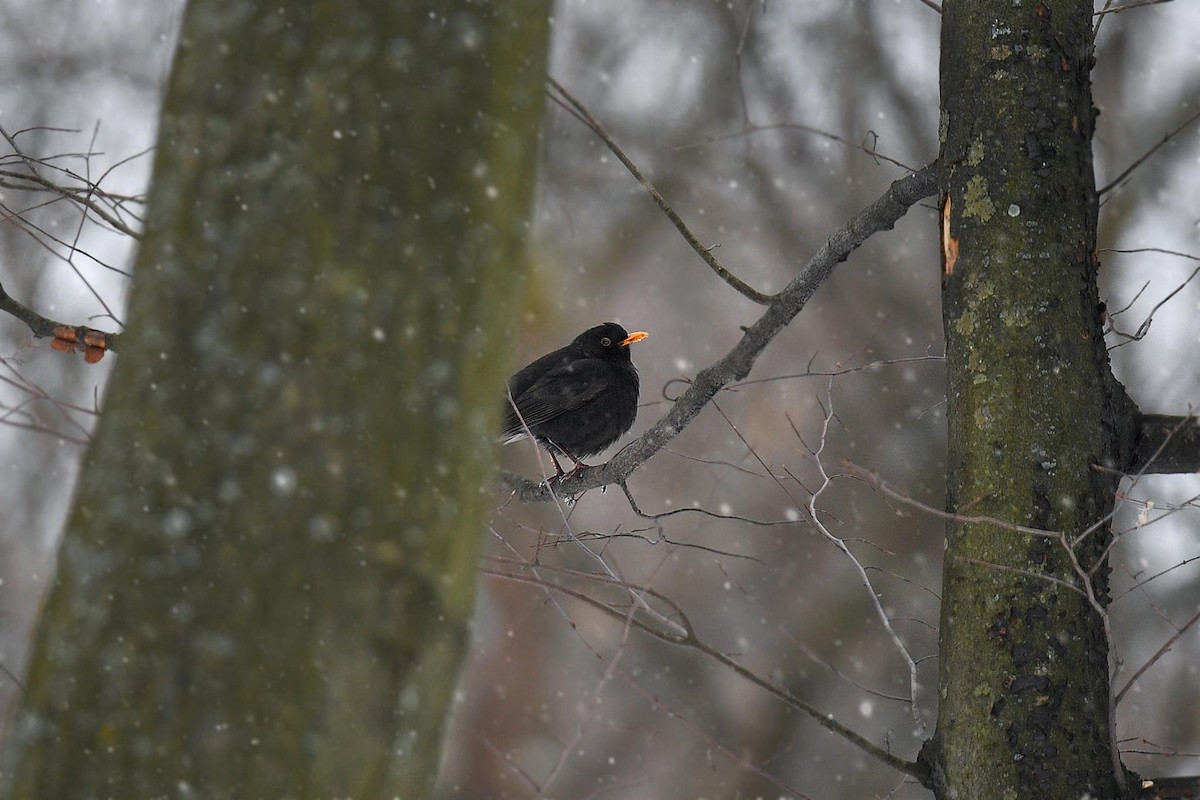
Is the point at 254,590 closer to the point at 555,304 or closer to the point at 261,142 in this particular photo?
the point at 261,142

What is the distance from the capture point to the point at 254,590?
4.10ft

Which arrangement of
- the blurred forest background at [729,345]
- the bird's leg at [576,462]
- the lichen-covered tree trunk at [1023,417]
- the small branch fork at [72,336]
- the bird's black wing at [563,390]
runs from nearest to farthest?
the lichen-covered tree trunk at [1023,417], the small branch fork at [72,336], the bird's leg at [576,462], the bird's black wing at [563,390], the blurred forest background at [729,345]

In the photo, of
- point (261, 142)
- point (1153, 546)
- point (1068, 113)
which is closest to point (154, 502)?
point (261, 142)

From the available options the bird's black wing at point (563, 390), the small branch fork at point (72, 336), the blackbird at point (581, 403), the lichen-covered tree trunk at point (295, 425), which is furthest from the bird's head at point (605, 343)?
the lichen-covered tree trunk at point (295, 425)

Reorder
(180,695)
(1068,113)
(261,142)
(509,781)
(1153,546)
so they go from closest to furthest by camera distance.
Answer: (180,695) < (261,142) < (1068,113) < (1153,546) < (509,781)

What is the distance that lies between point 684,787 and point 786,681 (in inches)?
59.9

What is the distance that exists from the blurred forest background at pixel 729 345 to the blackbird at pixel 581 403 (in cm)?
275

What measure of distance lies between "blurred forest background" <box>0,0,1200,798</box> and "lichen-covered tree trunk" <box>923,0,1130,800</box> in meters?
5.61

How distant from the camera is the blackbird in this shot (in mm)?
5230

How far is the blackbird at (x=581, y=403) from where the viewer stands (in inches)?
206

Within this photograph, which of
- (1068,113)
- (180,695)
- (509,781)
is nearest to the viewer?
(180,695)

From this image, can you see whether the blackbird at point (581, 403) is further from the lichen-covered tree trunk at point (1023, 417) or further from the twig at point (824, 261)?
the lichen-covered tree trunk at point (1023, 417)

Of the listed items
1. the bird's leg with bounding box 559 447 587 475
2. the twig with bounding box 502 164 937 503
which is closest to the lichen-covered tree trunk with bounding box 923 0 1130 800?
the twig with bounding box 502 164 937 503

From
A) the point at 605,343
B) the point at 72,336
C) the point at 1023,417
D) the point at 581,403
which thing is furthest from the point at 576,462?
the point at 1023,417
